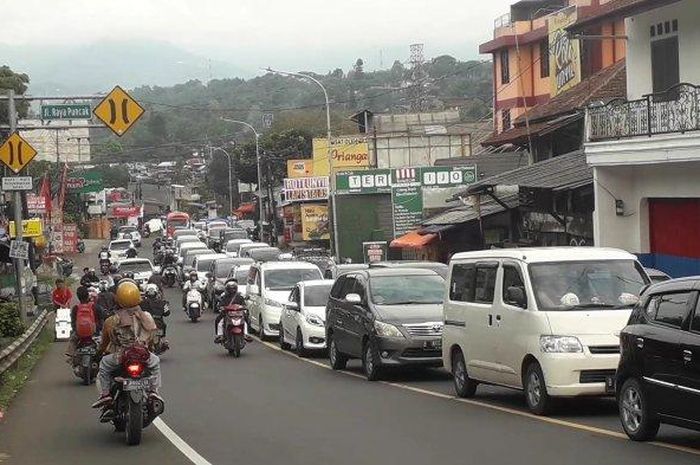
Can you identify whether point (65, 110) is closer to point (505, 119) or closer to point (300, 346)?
point (300, 346)

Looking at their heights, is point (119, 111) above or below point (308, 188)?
above

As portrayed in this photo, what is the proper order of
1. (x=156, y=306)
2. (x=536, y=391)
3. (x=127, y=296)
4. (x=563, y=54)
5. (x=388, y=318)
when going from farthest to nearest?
1. (x=563, y=54)
2. (x=156, y=306)
3. (x=388, y=318)
4. (x=536, y=391)
5. (x=127, y=296)

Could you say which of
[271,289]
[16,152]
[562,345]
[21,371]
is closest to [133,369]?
[562,345]

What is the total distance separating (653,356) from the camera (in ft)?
38.4

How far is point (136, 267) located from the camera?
5309cm

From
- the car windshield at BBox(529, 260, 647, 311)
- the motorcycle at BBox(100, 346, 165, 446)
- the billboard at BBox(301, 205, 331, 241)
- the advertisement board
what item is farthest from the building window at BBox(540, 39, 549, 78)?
the motorcycle at BBox(100, 346, 165, 446)

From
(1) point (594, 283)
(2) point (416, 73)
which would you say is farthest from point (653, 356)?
(2) point (416, 73)

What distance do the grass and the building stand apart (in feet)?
43.9

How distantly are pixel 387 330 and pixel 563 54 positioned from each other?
2815 cm

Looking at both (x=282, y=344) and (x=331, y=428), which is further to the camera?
(x=282, y=344)

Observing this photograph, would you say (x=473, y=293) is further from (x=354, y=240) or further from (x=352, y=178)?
(x=354, y=240)

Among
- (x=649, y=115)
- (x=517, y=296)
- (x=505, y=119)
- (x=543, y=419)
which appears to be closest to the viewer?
(x=543, y=419)

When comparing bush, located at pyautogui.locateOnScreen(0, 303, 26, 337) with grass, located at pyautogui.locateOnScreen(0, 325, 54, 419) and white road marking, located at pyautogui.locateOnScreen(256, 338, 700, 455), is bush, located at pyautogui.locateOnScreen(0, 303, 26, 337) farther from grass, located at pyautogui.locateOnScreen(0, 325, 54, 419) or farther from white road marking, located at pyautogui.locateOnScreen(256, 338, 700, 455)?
white road marking, located at pyautogui.locateOnScreen(256, 338, 700, 455)

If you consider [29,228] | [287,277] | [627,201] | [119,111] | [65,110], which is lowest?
[287,277]
